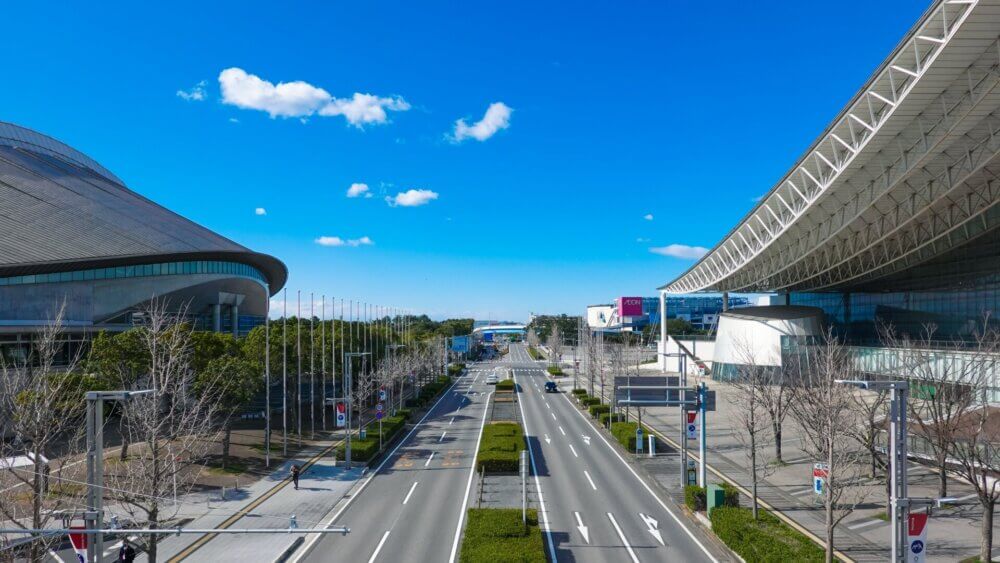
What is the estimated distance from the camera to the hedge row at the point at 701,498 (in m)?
23.9

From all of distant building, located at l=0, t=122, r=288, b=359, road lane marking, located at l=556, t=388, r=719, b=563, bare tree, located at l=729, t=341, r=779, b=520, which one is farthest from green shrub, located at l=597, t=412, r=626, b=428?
distant building, located at l=0, t=122, r=288, b=359

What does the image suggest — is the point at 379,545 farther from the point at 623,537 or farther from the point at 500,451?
the point at 500,451

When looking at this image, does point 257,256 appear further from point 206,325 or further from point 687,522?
point 687,522

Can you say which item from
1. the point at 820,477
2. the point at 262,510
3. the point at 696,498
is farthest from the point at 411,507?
the point at 820,477

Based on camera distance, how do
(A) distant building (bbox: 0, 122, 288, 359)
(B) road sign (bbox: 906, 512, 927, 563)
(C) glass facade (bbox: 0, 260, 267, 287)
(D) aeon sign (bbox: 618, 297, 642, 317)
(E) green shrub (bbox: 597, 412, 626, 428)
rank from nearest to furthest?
(B) road sign (bbox: 906, 512, 927, 563)
(E) green shrub (bbox: 597, 412, 626, 428)
(A) distant building (bbox: 0, 122, 288, 359)
(C) glass facade (bbox: 0, 260, 267, 287)
(D) aeon sign (bbox: 618, 297, 642, 317)

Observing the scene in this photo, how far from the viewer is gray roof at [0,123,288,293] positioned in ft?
166

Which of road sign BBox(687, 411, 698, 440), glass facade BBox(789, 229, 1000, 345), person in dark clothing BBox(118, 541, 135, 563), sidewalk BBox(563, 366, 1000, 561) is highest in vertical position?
glass facade BBox(789, 229, 1000, 345)

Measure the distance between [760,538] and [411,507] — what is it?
573 inches

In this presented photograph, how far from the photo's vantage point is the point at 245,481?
101 feet

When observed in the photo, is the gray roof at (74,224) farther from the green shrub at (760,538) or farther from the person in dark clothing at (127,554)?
the green shrub at (760,538)

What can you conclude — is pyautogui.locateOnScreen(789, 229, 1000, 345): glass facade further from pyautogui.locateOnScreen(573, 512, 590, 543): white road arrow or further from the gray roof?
the gray roof

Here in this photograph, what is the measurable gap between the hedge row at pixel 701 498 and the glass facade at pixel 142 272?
53.3 metres

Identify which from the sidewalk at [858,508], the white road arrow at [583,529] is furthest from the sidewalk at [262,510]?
the sidewalk at [858,508]

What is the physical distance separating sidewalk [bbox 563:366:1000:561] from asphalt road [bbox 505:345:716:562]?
295 centimetres
